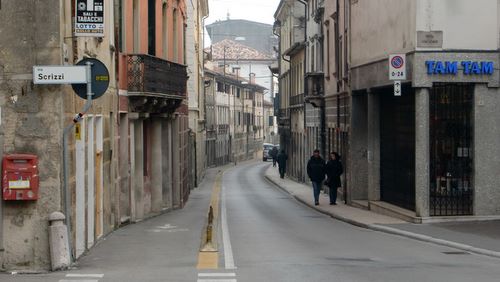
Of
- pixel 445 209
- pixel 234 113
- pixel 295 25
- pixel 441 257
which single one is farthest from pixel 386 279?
pixel 234 113

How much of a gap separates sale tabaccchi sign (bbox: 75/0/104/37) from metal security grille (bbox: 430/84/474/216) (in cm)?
953

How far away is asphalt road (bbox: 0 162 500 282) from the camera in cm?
1169

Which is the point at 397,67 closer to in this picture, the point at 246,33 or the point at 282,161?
the point at 282,161

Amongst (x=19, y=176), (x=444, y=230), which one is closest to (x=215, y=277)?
(x=19, y=176)

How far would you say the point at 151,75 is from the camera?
21.8m

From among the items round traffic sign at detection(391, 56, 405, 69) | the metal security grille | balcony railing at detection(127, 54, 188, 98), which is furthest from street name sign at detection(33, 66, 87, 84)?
the metal security grille

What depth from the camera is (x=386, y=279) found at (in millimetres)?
11516

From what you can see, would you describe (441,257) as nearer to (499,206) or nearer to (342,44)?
(499,206)

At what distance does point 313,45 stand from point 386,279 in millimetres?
31816

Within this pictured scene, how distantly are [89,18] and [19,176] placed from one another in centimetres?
256

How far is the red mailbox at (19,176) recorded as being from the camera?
1177cm

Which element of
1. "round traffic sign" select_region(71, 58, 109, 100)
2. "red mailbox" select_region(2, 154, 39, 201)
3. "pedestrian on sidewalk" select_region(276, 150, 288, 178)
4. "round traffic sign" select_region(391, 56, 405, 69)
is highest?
"round traffic sign" select_region(391, 56, 405, 69)

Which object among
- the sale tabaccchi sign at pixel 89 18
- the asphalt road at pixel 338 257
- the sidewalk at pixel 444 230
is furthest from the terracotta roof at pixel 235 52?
the sale tabaccchi sign at pixel 89 18

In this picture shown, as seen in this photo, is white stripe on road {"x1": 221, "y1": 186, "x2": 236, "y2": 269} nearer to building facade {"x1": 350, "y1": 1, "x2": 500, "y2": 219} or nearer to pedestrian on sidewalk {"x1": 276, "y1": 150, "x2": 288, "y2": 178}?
building facade {"x1": 350, "y1": 1, "x2": 500, "y2": 219}
